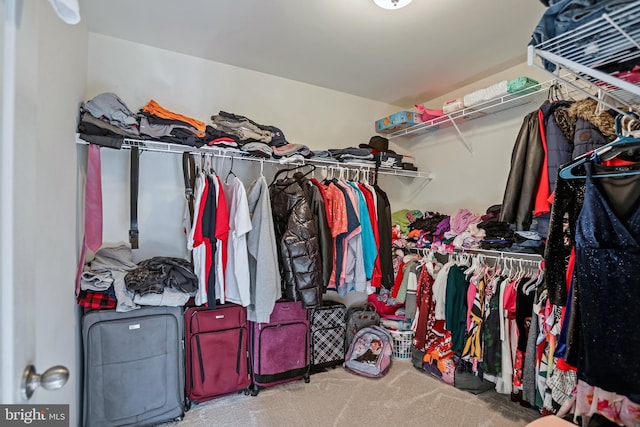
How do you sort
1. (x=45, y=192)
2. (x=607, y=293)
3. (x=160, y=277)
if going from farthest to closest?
(x=160, y=277) → (x=607, y=293) → (x=45, y=192)

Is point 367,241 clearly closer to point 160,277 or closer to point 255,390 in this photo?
point 255,390

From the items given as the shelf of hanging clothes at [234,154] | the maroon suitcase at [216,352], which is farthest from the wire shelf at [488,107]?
the maroon suitcase at [216,352]

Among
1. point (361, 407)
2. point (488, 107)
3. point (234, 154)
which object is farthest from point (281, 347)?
point (488, 107)

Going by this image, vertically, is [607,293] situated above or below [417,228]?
below

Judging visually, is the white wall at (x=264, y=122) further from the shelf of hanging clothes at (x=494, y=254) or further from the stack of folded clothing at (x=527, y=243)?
the stack of folded clothing at (x=527, y=243)

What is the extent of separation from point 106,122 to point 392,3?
1.80 metres

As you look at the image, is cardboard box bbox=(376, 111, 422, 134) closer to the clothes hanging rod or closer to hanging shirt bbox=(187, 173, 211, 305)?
the clothes hanging rod

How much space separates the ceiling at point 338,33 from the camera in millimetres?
1913

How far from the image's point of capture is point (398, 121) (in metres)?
3.00

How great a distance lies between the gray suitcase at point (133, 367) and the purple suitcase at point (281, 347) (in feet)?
1.65

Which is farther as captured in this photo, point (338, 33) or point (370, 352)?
point (370, 352)

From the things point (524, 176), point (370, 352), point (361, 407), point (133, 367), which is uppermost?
point (524, 176)

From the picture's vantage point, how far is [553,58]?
0.97m

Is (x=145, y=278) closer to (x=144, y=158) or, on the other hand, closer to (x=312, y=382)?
(x=144, y=158)
